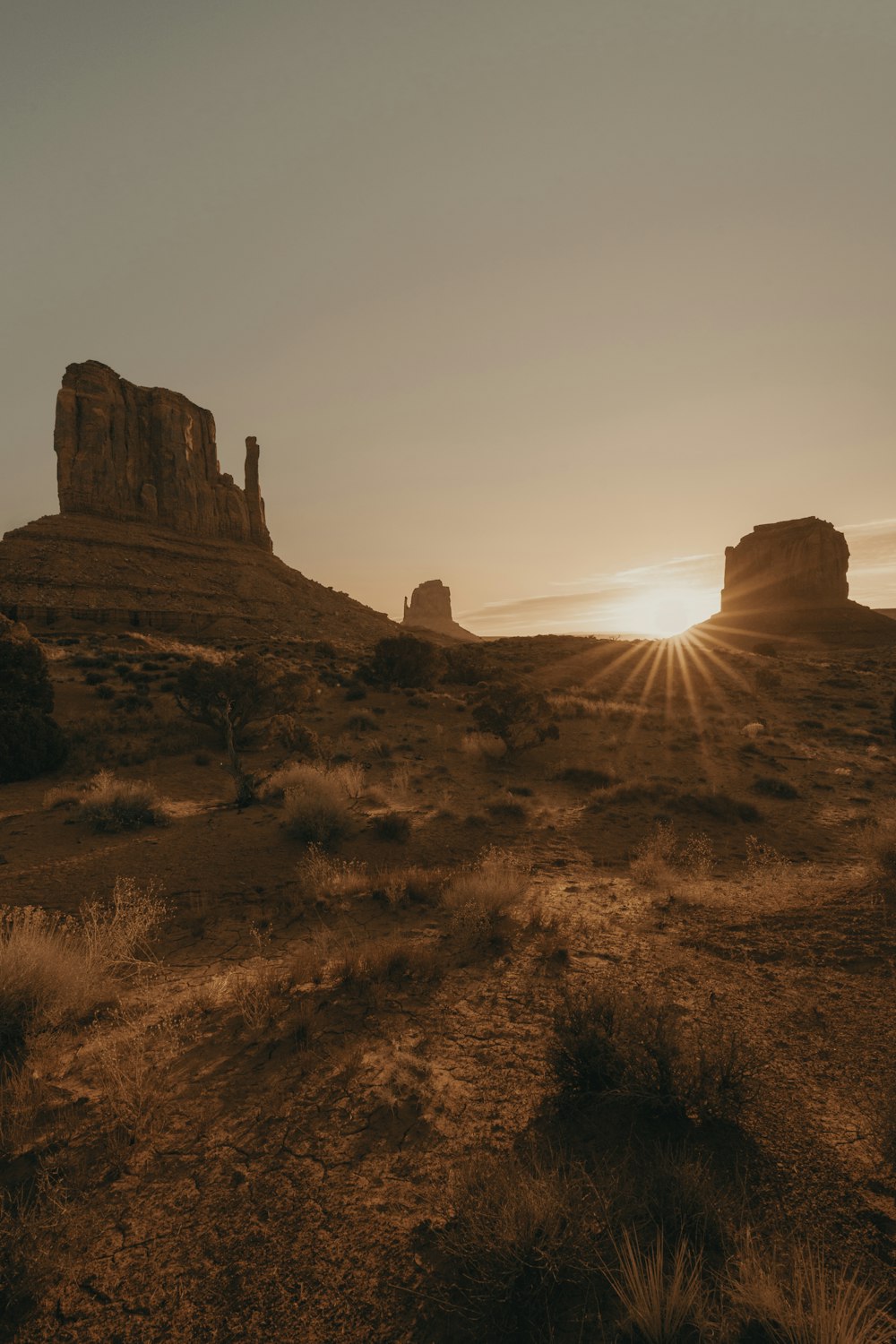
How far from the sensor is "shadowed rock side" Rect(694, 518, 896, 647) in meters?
81.9

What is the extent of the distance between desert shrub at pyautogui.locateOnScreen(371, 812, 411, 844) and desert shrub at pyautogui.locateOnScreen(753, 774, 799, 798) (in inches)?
382

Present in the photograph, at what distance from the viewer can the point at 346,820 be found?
10891mm

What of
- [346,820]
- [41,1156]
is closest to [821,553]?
[346,820]

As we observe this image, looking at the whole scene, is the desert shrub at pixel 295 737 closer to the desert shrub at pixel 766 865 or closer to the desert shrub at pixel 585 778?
the desert shrub at pixel 585 778

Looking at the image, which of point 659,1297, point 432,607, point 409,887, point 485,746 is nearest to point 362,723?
point 485,746

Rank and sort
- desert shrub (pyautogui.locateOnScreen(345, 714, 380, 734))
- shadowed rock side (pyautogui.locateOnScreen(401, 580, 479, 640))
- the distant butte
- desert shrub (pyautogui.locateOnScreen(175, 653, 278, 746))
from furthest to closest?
shadowed rock side (pyautogui.locateOnScreen(401, 580, 479, 640))
the distant butte
desert shrub (pyautogui.locateOnScreen(345, 714, 380, 734))
desert shrub (pyautogui.locateOnScreen(175, 653, 278, 746))

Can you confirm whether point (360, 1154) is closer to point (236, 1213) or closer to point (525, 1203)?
point (236, 1213)

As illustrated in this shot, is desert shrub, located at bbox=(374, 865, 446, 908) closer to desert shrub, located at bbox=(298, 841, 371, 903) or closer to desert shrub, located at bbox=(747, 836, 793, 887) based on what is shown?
desert shrub, located at bbox=(298, 841, 371, 903)

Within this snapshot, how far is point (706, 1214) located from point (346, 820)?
340 inches

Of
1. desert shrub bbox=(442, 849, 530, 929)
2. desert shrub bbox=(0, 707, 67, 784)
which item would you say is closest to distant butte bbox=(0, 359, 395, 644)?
desert shrub bbox=(0, 707, 67, 784)

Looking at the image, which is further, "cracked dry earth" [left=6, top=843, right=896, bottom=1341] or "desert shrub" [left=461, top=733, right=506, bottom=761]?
"desert shrub" [left=461, top=733, right=506, bottom=761]

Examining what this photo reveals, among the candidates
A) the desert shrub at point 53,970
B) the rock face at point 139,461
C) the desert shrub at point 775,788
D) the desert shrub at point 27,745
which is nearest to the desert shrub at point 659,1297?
the desert shrub at point 53,970

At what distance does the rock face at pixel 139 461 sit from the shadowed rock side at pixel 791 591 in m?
77.8

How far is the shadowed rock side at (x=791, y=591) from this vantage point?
8194 centimetres
